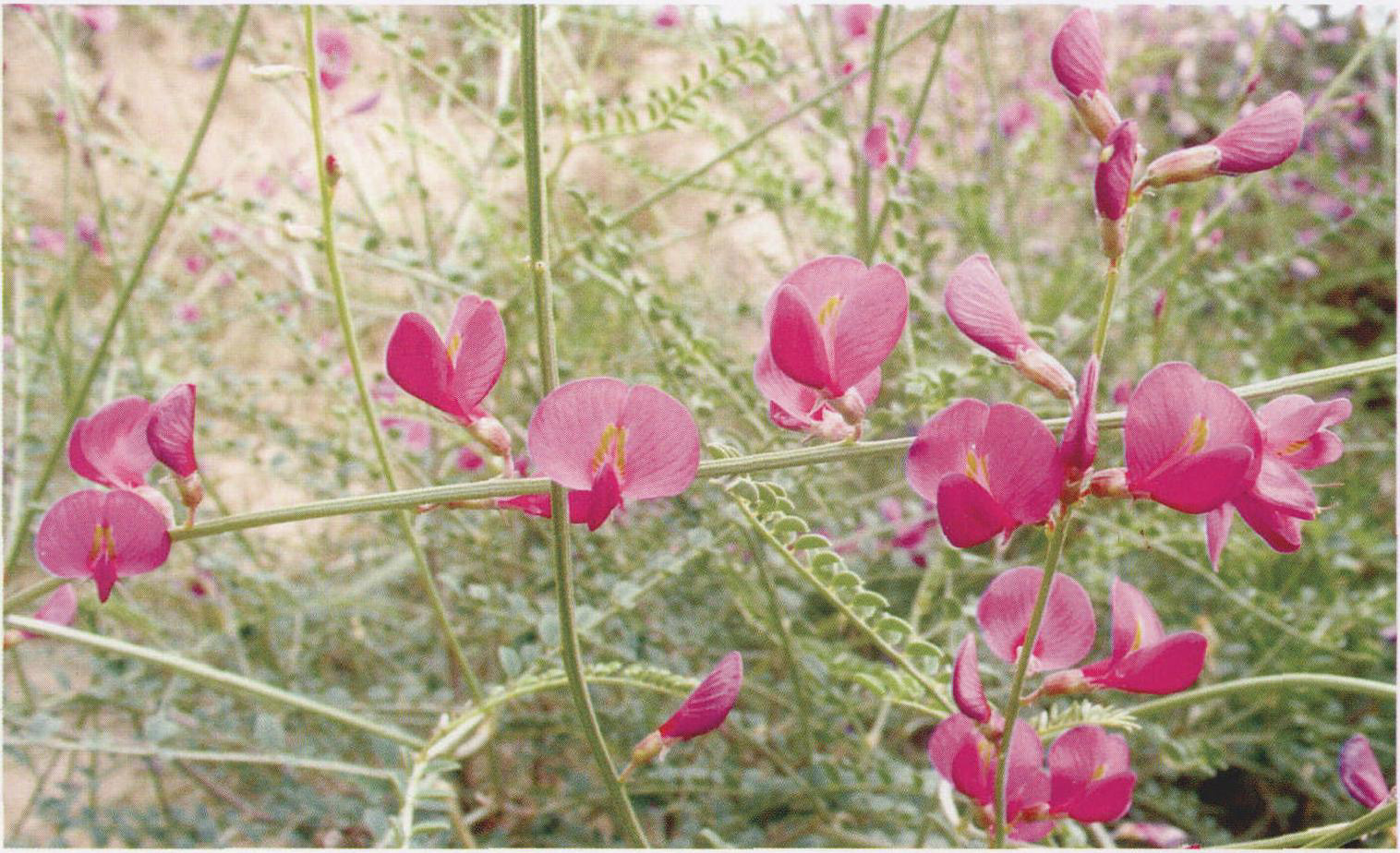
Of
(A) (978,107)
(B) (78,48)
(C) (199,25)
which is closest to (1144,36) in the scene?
(A) (978,107)

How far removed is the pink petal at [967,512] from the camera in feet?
1.09

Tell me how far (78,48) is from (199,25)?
1.02 m

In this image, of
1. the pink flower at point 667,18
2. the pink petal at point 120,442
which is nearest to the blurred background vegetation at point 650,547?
the pink flower at point 667,18

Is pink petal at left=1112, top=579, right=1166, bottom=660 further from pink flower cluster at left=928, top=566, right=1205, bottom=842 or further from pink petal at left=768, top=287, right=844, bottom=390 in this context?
pink petal at left=768, top=287, right=844, bottom=390

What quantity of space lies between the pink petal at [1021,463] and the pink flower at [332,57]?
78cm

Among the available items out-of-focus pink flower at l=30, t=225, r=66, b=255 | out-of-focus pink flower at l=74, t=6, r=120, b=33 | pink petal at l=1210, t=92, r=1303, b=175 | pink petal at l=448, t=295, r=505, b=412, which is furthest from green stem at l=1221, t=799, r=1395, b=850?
out-of-focus pink flower at l=30, t=225, r=66, b=255

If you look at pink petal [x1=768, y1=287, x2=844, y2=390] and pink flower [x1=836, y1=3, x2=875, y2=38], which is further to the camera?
pink flower [x1=836, y1=3, x2=875, y2=38]

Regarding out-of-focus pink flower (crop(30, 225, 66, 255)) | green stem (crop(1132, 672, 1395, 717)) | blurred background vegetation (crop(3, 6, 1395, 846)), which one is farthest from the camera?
out-of-focus pink flower (crop(30, 225, 66, 255))

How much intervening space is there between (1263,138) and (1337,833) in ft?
0.88

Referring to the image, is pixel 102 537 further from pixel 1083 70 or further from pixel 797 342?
pixel 1083 70

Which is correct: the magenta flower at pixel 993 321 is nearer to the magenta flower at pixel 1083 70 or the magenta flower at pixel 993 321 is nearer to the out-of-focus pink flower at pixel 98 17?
the magenta flower at pixel 1083 70

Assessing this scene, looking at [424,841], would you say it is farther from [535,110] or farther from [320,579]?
[320,579]

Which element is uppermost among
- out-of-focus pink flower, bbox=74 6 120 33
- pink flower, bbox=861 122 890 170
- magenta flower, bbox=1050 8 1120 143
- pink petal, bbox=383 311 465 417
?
out-of-focus pink flower, bbox=74 6 120 33

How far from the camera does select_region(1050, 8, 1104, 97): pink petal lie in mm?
360
